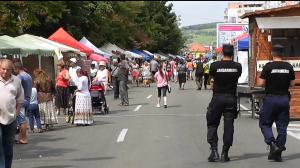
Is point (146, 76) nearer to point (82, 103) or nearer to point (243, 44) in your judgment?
point (243, 44)

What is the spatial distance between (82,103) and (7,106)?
772cm

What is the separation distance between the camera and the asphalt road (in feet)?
32.3

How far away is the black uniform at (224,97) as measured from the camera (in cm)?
958

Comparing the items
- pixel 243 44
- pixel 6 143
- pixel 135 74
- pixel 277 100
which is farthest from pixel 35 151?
pixel 135 74

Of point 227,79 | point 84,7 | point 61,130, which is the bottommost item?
point 61,130

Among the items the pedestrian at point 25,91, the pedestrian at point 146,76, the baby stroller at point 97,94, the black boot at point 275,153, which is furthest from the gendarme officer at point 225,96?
the pedestrian at point 146,76

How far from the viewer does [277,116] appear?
9891 mm

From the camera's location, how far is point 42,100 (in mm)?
14875

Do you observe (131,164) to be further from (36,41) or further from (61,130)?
(36,41)

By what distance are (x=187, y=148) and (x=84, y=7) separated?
32785 millimetres

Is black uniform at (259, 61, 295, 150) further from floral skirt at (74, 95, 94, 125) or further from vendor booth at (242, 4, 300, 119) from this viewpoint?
floral skirt at (74, 95, 94, 125)

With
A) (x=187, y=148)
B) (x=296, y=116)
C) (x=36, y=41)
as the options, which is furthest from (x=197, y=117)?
(x=36, y=41)

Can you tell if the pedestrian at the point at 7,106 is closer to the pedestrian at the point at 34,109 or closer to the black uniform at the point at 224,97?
the black uniform at the point at 224,97

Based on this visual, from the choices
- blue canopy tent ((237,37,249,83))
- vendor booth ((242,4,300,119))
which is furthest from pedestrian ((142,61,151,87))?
vendor booth ((242,4,300,119))
